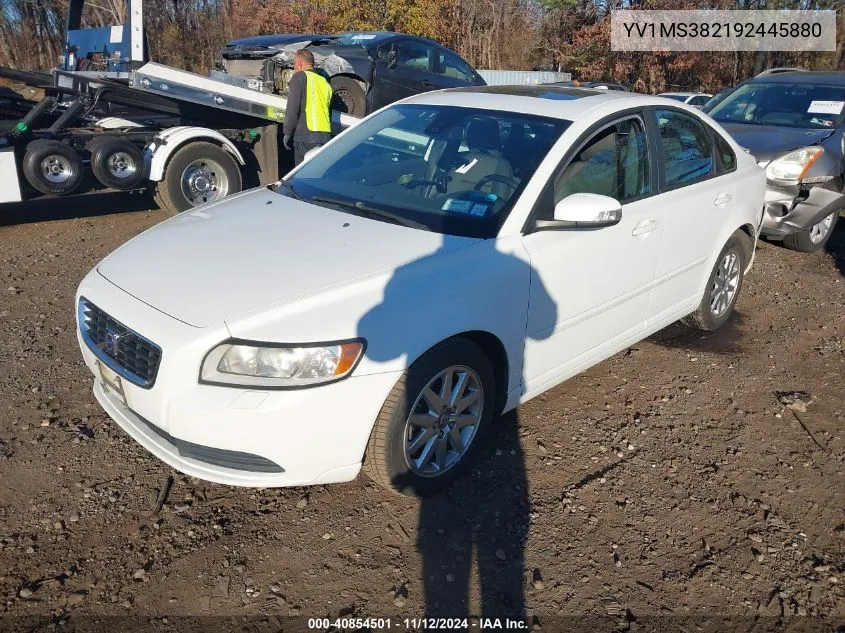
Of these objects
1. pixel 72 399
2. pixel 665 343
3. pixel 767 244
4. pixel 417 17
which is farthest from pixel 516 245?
pixel 417 17

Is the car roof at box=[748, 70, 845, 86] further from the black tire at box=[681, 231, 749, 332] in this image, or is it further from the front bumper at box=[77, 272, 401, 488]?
the front bumper at box=[77, 272, 401, 488]

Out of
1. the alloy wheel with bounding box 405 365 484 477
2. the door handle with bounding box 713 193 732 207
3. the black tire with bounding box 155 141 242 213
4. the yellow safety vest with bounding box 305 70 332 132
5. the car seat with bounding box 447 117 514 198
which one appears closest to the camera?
the alloy wheel with bounding box 405 365 484 477

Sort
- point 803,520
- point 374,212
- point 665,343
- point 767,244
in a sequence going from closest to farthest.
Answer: point 803,520 → point 374,212 → point 665,343 → point 767,244

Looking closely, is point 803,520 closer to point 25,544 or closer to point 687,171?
point 687,171

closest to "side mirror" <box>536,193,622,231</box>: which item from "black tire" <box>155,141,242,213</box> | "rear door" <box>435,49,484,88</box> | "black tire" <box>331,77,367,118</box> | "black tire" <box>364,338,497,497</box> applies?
"black tire" <box>364,338,497,497</box>

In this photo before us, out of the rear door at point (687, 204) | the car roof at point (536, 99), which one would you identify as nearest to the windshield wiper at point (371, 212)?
the car roof at point (536, 99)

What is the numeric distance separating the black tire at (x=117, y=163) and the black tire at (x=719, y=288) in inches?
221

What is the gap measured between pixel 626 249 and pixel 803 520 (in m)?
1.59

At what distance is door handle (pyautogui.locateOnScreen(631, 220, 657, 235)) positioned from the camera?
385cm

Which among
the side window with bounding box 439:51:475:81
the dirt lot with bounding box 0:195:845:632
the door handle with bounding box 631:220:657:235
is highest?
the side window with bounding box 439:51:475:81

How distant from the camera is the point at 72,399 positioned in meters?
4.01

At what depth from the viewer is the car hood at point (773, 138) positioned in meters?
7.05

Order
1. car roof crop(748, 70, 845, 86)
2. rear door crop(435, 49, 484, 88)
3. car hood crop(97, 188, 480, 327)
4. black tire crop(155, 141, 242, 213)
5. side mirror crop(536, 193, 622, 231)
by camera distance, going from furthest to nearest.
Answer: rear door crop(435, 49, 484, 88), car roof crop(748, 70, 845, 86), black tire crop(155, 141, 242, 213), side mirror crop(536, 193, 622, 231), car hood crop(97, 188, 480, 327)

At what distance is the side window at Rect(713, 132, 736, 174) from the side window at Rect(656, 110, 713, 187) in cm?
13
